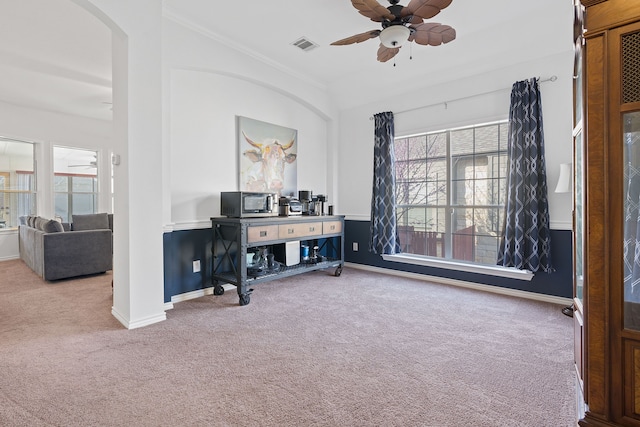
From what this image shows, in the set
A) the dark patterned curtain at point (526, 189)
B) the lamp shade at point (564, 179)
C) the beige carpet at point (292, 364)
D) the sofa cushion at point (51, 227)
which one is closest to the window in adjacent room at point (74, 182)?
the sofa cushion at point (51, 227)

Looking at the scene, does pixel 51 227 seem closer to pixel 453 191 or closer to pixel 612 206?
pixel 453 191

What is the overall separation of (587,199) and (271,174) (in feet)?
11.6

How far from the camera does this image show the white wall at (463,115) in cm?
336

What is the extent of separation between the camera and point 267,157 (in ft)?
14.3

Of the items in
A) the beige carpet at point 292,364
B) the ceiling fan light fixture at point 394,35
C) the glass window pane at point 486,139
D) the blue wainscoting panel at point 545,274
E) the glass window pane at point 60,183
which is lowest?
the beige carpet at point 292,364

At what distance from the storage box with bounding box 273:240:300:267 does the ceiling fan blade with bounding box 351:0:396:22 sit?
8.65 feet

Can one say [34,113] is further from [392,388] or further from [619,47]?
[619,47]

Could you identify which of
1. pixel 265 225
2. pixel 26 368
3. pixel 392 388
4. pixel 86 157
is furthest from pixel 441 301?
pixel 86 157

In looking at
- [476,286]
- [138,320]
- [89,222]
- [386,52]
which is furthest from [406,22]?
[89,222]

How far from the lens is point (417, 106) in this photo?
445 centimetres

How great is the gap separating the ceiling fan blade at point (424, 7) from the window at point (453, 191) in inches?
79.1

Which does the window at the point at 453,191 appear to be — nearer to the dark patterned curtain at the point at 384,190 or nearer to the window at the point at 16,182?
the dark patterned curtain at the point at 384,190

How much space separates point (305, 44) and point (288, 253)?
258 cm

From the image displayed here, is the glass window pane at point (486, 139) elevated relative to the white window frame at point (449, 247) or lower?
elevated
